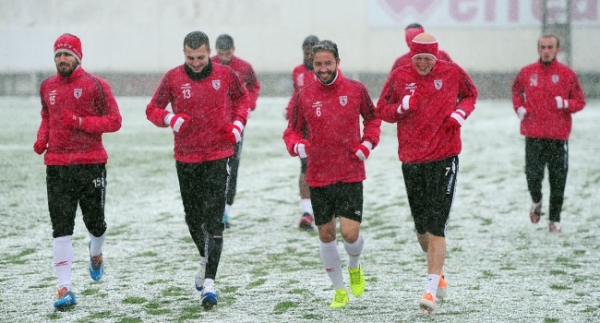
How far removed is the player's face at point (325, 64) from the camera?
7.25 metres

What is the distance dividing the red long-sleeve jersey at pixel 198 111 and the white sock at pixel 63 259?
1030 millimetres

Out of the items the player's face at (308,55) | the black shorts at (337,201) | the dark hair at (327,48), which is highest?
the dark hair at (327,48)

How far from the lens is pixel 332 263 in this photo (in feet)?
24.4

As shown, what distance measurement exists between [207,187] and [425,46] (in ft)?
6.18

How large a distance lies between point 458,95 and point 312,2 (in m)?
31.2

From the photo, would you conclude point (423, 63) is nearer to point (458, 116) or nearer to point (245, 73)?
point (458, 116)

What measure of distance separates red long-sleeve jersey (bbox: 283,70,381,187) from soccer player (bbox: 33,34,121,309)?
142cm

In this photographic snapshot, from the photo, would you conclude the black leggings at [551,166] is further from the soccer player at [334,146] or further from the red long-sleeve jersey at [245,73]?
the soccer player at [334,146]

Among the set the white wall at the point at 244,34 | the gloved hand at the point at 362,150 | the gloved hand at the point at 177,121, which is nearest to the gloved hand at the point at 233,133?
the gloved hand at the point at 177,121

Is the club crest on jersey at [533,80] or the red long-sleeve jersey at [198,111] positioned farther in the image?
the club crest on jersey at [533,80]

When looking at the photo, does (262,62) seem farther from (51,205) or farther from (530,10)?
(51,205)

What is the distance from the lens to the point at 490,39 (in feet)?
124

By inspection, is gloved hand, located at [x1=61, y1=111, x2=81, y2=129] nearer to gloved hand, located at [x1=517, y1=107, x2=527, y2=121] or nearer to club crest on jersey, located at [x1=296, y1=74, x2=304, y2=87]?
club crest on jersey, located at [x1=296, y1=74, x2=304, y2=87]

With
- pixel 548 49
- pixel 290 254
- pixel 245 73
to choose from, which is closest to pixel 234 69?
pixel 245 73
